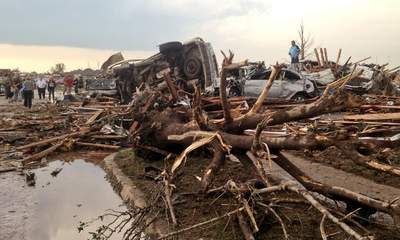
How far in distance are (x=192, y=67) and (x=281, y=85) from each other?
3.66 metres

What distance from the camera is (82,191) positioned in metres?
8.56

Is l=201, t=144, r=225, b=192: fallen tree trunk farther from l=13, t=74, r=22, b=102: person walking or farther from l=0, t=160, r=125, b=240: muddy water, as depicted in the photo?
l=13, t=74, r=22, b=102: person walking

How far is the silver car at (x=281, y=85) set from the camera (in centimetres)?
1816

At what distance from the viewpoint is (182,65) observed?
17.5m

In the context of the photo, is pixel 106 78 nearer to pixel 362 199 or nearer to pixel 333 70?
pixel 333 70

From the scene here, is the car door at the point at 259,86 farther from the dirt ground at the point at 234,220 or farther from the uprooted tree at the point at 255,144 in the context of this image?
the dirt ground at the point at 234,220

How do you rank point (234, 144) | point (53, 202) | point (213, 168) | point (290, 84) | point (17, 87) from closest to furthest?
point (213, 168)
point (234, 144)
point (53, 202)
point (290, 84)
point (17, 87)

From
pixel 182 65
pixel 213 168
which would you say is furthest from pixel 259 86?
pixel 213 168

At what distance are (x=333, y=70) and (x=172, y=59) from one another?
881cm

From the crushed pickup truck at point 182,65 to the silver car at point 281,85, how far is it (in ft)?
7.54

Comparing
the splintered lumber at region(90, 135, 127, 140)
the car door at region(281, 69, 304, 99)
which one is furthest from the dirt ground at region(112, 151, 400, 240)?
the car door at region(281, 69, 304, 99)

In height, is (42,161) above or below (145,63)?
below

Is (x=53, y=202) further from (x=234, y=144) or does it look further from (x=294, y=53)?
(x=294, y=53)

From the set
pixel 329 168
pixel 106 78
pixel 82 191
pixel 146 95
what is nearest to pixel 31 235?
pixel 82 191
